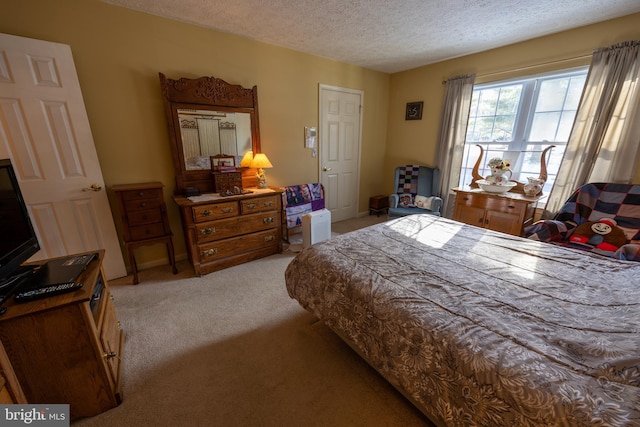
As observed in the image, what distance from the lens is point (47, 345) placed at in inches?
44.0

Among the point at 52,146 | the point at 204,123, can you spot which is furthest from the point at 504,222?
the point at 52,146

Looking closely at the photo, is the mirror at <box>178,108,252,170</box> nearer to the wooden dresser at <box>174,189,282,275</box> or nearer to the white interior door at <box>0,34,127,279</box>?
the wooden dresser at <box>174,189,282,275</box>

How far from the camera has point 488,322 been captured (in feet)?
3.42

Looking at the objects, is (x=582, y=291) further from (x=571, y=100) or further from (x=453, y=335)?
(x=571, y=100)

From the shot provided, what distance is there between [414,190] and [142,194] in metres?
3.56

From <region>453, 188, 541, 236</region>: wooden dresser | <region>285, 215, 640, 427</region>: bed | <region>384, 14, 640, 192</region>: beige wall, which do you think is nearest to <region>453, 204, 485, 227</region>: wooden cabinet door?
<region>453, 188, 541, 236</region>: wooden dresser

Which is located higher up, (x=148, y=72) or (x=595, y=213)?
(x=148, y=72)

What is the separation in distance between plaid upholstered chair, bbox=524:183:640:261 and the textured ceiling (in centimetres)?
158

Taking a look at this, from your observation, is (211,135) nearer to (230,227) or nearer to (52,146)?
(230,227)

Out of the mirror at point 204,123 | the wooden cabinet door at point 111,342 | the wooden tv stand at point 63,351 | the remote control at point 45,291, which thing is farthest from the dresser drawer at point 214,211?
the remote control at point 45,291

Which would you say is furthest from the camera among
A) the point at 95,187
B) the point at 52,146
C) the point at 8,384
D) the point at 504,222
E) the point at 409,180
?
the point at 409,180

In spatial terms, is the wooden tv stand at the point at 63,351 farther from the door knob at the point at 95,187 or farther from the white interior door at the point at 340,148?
the white interior door at the point at 340,148

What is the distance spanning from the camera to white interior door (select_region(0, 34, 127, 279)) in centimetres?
189

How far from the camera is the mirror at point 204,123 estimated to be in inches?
100
